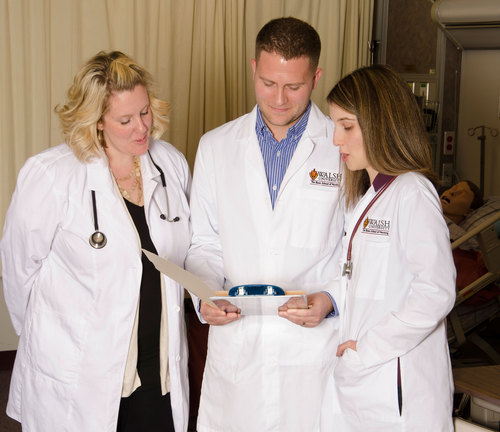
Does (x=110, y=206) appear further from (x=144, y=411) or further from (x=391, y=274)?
(x=391, y=274)

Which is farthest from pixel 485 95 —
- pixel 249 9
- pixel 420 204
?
pixel 420 204

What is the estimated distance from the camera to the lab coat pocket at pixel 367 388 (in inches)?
67.7

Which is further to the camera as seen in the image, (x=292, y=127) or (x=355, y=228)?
(x=292, y=127)

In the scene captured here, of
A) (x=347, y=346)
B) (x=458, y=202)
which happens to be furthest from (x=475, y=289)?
(x=347, y=346)

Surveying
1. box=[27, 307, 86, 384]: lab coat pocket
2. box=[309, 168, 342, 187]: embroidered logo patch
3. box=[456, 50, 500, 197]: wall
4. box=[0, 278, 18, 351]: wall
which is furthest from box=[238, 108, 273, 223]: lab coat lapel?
box=[456, 50, 500, 197]: wall

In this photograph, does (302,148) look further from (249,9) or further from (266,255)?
(249,9)

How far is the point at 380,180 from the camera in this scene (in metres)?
1.85

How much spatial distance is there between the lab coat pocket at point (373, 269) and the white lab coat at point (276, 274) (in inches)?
12.3

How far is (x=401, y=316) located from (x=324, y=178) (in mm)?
673

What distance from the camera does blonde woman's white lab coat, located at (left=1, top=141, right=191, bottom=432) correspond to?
6.94 ft

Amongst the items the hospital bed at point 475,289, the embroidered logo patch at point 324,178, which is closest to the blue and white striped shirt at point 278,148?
the embroidered logo patch at point 324,178

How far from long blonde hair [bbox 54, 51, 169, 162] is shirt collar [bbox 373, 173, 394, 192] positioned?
86 centimetres

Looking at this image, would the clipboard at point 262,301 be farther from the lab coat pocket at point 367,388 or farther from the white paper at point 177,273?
the lab coat pocket at point 367,388

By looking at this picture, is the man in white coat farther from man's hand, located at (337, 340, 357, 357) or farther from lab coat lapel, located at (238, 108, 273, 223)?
man's hand, located at (337, 340, 357, 357)
